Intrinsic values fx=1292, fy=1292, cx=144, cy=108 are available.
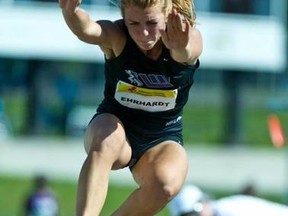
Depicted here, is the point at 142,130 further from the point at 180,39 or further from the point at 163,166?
the point at 180,39

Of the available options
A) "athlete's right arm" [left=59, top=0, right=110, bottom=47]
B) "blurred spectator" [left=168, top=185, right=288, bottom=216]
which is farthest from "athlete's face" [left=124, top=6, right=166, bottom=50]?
"blurred spectator" [left=168, top=185, right=288, bottom=216]

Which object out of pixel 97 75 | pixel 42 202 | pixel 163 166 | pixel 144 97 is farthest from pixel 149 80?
pixel 97 75

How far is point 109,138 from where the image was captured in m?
8.08

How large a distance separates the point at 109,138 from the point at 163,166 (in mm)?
399

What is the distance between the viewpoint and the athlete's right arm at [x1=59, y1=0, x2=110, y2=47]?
25.2ft

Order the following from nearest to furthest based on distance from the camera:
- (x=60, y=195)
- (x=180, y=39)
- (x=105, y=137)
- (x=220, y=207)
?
1. (x=180, y=39)
2. (x=105, y=137)
3. (x=220, y=207)
4. (x=60, y=195)

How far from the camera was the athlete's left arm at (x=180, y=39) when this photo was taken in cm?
774

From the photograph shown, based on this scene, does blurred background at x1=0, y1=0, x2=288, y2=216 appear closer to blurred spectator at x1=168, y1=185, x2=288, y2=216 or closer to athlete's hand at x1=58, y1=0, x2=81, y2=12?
blurred spectator at x1=168, y1=185, x2=288, y2=216

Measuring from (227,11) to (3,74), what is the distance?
271 inches

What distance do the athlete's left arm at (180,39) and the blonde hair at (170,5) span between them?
0.31 feet

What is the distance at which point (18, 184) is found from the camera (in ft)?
82.4

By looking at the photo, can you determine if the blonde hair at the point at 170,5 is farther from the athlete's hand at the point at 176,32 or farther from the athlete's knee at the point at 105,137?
the athlete's knee at the point at 105,137

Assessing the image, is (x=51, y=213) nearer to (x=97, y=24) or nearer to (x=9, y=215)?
(x=9, y=215)

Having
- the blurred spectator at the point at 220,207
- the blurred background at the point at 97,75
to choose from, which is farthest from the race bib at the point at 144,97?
the blurred background at the point at 97,75
